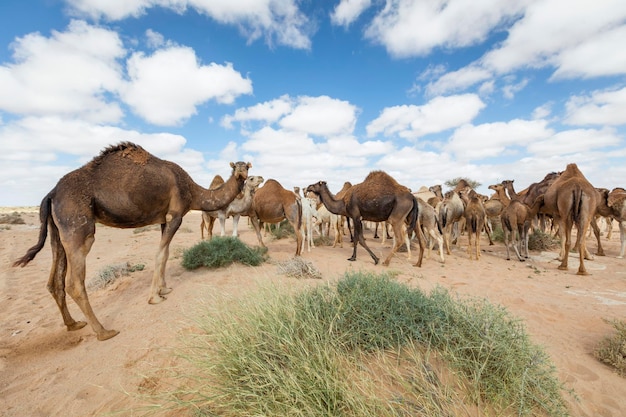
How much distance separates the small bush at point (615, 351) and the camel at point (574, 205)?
6127 millimetres

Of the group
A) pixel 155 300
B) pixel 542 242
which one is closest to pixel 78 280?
pixel 155 300

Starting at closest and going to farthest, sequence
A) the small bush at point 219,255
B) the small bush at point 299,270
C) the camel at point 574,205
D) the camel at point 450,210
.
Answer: the small bush at point 299,270
the small bush at point 219,255
the camel at point 574,205
the camel at point 450,210

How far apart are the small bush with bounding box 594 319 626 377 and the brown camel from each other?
5518 millimetres

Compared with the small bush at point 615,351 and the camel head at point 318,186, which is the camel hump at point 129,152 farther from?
the small bush at point 615,351

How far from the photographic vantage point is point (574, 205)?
897 centimetres

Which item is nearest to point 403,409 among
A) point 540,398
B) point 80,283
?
point 540,398

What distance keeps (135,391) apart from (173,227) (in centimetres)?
300

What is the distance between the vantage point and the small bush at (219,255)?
24.0 feet

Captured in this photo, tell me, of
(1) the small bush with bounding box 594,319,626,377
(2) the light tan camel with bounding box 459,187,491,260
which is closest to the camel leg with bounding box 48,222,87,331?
(1) the small bush with bounding box 594,319,626,377

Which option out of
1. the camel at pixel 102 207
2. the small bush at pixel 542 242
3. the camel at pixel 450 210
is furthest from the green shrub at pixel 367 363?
the small bush at pixel 542 242

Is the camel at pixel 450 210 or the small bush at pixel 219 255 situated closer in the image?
the small bush at pixel 219 255

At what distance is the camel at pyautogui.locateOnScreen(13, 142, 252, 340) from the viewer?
4.11 meters

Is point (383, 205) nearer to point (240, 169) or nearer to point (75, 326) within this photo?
point (240, 169)

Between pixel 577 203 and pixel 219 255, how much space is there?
421 inches
